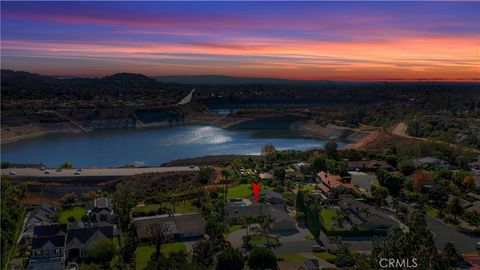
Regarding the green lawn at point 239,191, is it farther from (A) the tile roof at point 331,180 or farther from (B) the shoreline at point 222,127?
(B) the shoreline at point 222,127

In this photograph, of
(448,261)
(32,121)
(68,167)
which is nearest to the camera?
(448,261)

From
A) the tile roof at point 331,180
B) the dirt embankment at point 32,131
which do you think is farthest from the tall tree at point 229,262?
the dirt embankment at point 32,131

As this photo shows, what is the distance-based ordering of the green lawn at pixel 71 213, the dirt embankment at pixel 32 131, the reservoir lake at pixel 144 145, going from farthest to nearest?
the dirt embankment at pixel 32 131 → the reservoir lake at pixel 144 145 → the green lawn at pixel 71 213

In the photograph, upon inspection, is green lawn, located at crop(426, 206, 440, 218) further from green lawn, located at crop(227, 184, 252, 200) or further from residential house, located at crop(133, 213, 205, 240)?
residential house, located at crop(133, 213, 205, 240)

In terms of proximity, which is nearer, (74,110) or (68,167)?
(68,167)

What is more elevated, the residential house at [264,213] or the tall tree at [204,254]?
the tall tree at [204,254]

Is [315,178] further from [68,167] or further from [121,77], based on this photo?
[121,77]

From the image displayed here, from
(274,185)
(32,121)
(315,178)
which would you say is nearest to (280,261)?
(274,185)
